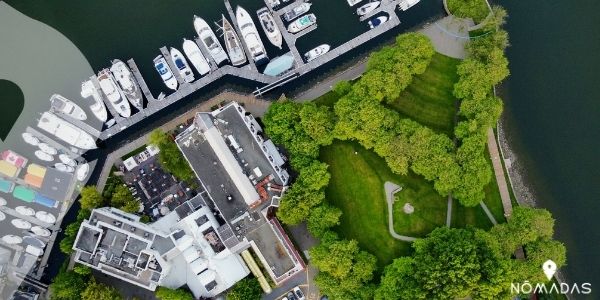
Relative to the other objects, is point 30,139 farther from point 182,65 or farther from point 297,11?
point 297,11

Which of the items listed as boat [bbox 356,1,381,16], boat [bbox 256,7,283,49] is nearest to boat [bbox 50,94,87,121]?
boat [bbox 256,7,283,49]

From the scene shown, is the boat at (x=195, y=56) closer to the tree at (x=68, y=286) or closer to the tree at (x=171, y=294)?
the tree at (x=171, y=294)

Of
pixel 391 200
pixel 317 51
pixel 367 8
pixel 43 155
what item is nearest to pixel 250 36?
pixel 317 51

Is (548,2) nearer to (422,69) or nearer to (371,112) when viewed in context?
(422,69)

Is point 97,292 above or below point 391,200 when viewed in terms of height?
above

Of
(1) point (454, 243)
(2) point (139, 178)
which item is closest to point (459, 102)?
(1) point (454, 243)

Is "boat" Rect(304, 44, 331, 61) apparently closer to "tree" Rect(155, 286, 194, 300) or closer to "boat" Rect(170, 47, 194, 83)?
"boat" Rect(170, 47, 194, 83)
